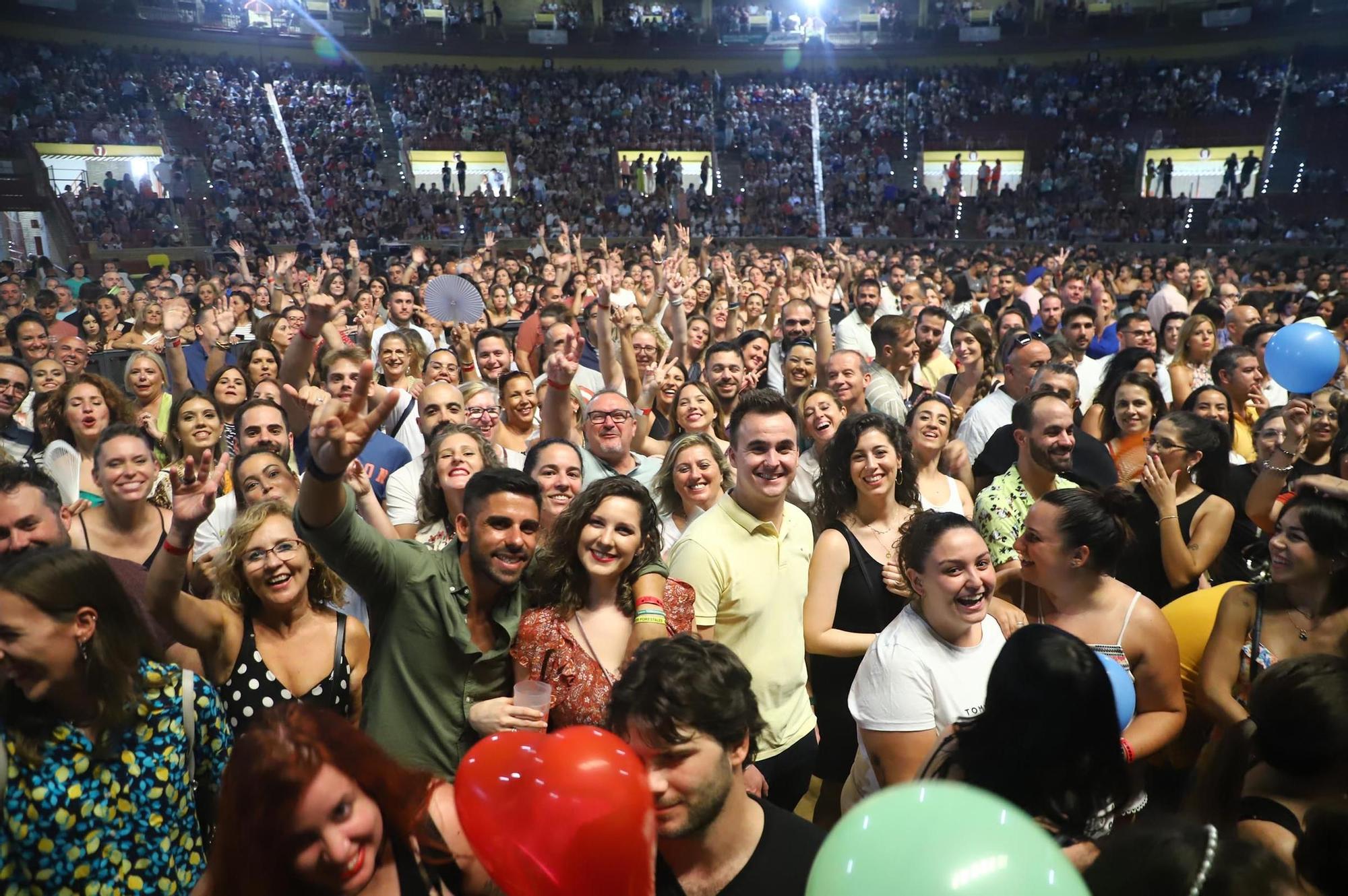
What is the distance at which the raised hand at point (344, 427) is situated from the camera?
7.32 feet

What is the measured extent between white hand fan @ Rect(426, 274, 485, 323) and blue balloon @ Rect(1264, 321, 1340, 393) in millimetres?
5233

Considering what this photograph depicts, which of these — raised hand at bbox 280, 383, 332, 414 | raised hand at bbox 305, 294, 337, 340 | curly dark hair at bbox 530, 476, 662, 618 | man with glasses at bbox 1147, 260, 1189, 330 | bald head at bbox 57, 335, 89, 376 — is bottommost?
man with glasses at bbox 1147, 260, 1189, 330


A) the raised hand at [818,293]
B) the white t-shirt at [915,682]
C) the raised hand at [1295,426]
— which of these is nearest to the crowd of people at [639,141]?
the raised hand at [818,293]

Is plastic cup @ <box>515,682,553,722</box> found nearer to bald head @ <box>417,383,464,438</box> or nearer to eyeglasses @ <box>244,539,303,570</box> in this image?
eyeglasses @ <box>244,539,303,570</box>

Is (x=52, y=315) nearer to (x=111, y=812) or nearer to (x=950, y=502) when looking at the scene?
(x=111, y=812)

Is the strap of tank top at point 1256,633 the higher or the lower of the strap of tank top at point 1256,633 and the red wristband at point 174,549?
the lower

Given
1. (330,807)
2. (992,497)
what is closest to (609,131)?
(992,497)

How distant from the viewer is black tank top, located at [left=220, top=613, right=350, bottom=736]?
257 cm

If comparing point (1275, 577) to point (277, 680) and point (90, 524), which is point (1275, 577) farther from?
point (90, 524)

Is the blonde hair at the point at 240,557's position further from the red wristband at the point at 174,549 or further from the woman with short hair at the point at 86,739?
the woman with short hair at the point at 86,739

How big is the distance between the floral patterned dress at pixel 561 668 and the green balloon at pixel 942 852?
3.85 ft

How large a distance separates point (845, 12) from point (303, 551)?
121ft

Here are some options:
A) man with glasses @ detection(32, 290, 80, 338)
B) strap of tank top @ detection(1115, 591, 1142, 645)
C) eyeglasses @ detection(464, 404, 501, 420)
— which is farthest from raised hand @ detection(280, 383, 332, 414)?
man with glasses @ detection(32, 290, 80, 338)

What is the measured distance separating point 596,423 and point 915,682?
2.11m
